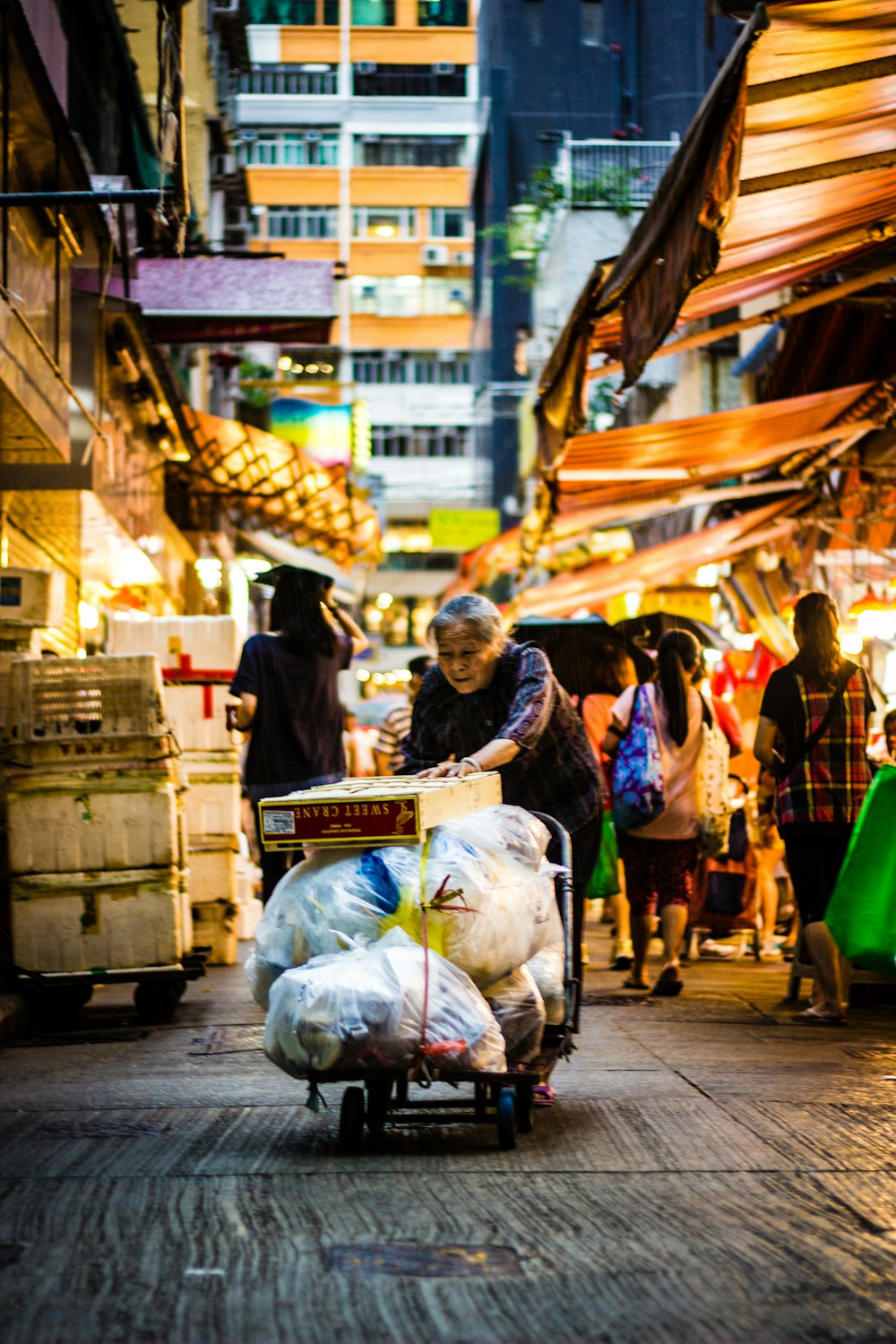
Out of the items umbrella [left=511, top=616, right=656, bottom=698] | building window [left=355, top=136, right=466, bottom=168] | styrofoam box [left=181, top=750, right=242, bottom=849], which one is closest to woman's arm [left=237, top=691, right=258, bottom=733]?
styrofoam box [left=181, top=750, right=242, bottom=849]

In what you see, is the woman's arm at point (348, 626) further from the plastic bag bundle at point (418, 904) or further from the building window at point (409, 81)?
the building window at point (409, 81)

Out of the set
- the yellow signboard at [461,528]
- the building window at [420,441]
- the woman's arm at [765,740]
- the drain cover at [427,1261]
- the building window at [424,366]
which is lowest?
the drain cover at [427,1261]

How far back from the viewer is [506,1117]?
17.3 ft

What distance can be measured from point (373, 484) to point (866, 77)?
→ 49.8m

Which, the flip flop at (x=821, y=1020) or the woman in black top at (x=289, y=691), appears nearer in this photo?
the flip flop at (x=821, y=1020)

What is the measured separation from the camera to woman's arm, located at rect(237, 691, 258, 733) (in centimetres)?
924

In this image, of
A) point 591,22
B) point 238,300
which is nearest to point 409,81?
point 591,22

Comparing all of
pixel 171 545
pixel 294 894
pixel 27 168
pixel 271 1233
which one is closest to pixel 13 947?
pixel 294 894

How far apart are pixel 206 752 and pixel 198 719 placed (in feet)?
0.68

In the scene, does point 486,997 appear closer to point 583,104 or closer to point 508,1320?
point 508,1320

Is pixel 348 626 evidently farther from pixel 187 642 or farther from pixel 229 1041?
pixel 229 1041

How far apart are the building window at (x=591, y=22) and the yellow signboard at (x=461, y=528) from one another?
55.4 feet

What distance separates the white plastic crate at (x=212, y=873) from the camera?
10.8 meters

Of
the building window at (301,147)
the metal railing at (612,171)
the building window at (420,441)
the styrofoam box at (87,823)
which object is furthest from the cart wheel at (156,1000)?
the building window at (301,147)
